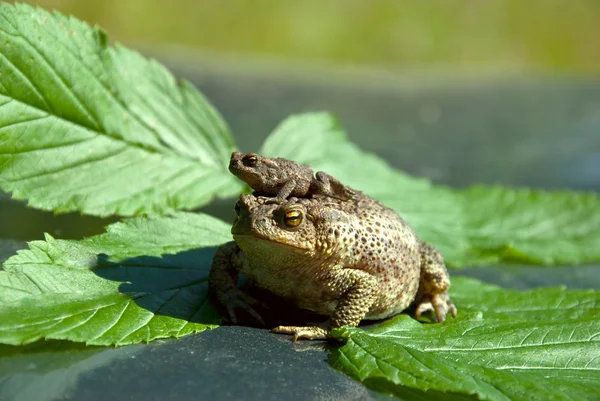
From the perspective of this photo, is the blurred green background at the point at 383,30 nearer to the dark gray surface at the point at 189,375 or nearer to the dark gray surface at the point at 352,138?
the dark gray surface at the point at 352,138

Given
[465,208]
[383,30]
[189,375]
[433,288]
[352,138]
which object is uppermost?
[383,30]

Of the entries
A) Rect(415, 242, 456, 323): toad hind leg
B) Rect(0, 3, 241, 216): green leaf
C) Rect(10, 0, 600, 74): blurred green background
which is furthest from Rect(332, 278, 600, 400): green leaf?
Rect(10, 0, 600, 74): blurred green background

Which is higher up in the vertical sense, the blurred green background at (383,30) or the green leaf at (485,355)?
the blurred green background at (383,30)

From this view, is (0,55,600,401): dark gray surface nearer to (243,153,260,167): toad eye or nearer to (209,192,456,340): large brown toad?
(209,192,456,340): large brown toad

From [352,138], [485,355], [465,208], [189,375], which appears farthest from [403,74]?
[189,375]

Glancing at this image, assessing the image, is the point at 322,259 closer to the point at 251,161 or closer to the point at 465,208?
the point at 251,161

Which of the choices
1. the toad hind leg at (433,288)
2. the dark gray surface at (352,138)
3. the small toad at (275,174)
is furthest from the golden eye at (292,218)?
the toad hind leg at (433,288)
